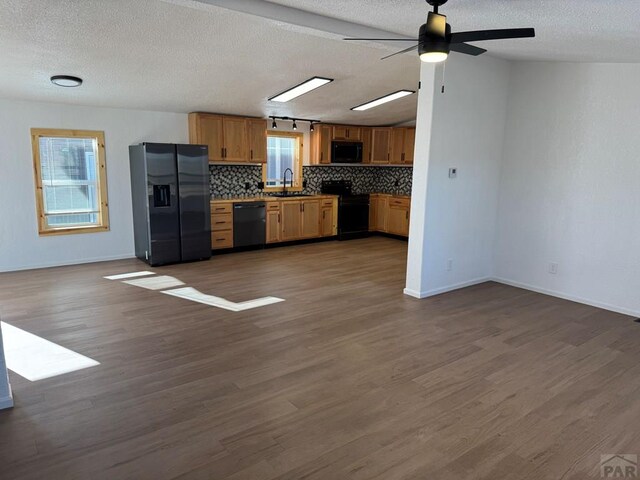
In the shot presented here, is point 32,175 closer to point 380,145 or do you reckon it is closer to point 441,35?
point 441,35

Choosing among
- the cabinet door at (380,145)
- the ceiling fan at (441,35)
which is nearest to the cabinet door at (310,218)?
the cabinet door at (380,145)

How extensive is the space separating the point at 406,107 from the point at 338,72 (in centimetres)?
239

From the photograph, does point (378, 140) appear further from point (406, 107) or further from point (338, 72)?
point (338, 72)

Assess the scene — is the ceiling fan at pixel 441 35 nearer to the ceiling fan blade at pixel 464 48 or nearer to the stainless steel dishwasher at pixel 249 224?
the ceiling fan blade at pixel 464 48

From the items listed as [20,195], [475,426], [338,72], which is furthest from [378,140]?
[475,426]

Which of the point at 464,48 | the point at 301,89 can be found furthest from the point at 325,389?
the point at 301,89

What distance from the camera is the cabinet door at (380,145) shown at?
328 inches

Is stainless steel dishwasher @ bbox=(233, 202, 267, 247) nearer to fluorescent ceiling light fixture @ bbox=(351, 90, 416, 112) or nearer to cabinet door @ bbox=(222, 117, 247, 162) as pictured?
cabinet door @ bbox=(222, 117, 247, 162)

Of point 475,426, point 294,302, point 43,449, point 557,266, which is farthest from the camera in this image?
point 557,266

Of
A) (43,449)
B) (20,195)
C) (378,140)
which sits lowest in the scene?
(43,449)

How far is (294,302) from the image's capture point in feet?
14.8

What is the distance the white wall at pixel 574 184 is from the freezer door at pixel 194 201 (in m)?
4.05

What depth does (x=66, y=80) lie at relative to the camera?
4.64 m

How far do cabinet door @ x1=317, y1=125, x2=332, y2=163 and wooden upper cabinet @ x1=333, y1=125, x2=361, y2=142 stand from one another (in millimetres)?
139
